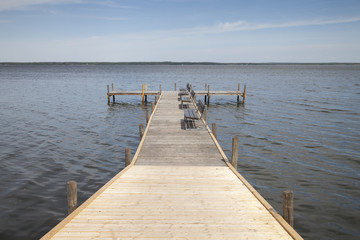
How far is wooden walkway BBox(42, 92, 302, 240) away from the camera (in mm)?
4961

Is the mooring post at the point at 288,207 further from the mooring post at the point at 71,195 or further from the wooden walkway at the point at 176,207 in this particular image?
the mooring post at the point at 71,195

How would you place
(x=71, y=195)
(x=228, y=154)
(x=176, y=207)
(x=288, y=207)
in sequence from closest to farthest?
(x=288, y=207) < (x=176, y=207) < (x=71, y=195) < (x=228, y=154)

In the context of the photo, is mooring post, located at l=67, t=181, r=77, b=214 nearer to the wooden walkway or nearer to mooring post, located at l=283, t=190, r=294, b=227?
the wooden walkway

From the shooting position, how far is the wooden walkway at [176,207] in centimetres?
496

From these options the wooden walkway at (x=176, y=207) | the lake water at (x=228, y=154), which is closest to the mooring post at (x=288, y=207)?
the wooden walkway at (x=176, y=207)

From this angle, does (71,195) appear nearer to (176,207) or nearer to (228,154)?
(176,207)

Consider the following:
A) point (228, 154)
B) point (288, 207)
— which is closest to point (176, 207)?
point (288, 207)

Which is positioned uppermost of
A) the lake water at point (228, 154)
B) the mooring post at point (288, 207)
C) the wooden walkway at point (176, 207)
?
the mooring post at point (288, 207)

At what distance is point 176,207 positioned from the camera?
5.94m

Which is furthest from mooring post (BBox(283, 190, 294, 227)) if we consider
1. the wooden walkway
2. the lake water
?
the lake water

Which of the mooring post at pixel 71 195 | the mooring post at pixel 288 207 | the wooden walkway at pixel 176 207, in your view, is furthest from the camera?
the mooring post at pixel 71 195

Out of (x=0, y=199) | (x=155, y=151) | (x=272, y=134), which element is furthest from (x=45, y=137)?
(x=272, y=134)

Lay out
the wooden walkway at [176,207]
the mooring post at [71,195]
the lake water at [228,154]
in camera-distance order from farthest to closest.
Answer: the lake water at [228,154] → the mooring post at [71,195] → the wooden walkway at [176,207]

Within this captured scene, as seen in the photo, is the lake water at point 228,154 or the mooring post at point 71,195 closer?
the mooring post at point 71,195
